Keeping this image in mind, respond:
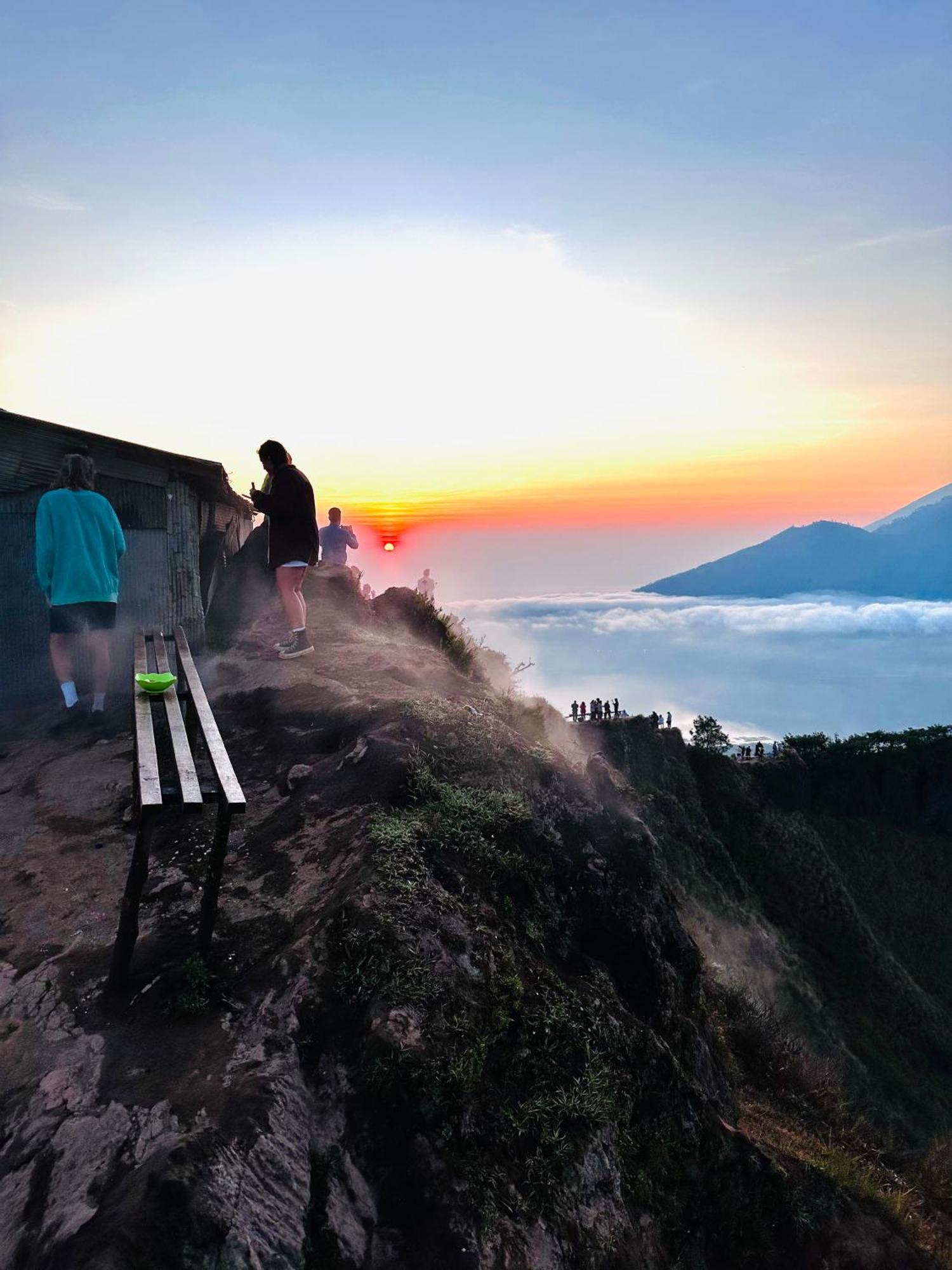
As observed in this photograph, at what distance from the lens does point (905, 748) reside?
144ft

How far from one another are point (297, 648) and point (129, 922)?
Result: 7.11 meters

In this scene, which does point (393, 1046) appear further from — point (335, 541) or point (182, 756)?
point (335, 541)

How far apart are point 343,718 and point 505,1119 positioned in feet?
16.5

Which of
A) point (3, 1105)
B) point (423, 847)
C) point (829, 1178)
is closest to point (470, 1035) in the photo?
point (423, 847)

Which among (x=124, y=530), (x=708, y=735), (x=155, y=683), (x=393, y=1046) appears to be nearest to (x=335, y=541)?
(x=124, y=530)

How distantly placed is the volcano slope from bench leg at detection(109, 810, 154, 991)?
0.43ft

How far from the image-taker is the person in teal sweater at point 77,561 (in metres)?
9.36

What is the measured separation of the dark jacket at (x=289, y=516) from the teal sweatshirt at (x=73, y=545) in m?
2.12

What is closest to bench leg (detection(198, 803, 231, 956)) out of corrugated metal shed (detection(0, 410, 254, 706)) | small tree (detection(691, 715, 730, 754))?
corrugated metal shed (detection(0, 410, 254, 706))

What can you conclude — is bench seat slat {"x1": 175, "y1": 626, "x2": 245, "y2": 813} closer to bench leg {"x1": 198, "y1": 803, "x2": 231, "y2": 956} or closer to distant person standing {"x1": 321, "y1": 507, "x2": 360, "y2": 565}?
bench leg {"x1": 198, "y1": 803, "x2": 231, "y2": 956}

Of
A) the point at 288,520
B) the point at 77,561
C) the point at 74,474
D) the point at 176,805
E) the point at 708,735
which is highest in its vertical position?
the point at 74,474

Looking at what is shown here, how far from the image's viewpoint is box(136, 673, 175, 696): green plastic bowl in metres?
6.71

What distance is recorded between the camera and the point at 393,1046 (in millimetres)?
4348

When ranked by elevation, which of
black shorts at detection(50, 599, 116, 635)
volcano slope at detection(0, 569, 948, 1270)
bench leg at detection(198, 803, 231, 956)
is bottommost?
volcano slope at detection(0, 569, 948, 1270)
